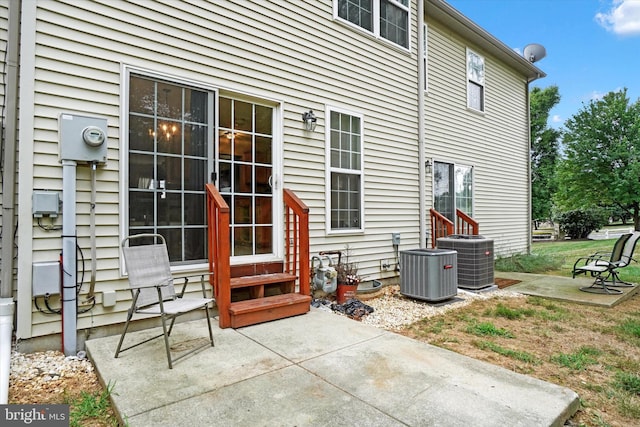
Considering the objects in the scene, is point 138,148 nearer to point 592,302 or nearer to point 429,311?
point 429,311

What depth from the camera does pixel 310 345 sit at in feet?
9.77

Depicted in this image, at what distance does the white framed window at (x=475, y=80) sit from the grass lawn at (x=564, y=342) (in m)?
5.15

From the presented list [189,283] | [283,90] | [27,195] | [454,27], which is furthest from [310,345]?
[454,27]

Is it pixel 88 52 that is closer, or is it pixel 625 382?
pixel 625 382

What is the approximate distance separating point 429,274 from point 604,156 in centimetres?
1820

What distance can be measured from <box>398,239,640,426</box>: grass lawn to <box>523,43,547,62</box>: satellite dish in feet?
24.8

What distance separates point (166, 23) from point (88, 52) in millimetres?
827

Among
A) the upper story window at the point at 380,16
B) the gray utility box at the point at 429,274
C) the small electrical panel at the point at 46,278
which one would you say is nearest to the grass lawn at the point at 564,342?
the gray utility box at the point at 429,274

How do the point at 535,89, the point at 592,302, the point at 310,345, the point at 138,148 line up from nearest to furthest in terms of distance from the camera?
the point at 310,345
the point at 138,148
the point at 592,302
the point at 535,89

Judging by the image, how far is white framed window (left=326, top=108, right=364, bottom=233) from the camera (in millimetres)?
5043

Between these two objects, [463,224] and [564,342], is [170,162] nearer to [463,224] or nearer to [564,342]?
[564,342]

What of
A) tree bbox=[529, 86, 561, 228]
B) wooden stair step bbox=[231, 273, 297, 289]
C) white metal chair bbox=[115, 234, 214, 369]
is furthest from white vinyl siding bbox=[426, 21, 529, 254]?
tree bbox=[529, 86, 561, 228]

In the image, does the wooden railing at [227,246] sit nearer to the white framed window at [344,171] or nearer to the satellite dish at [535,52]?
the white framed window at [344,171]

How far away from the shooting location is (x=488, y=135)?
29.2 feet
